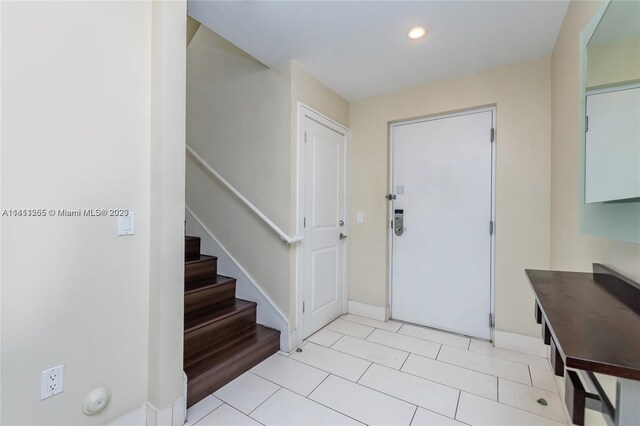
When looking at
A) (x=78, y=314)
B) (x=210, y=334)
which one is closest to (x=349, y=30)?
(x=78, y=314)

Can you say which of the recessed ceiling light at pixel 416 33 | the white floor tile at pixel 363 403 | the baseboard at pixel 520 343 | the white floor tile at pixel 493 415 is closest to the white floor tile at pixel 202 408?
the white floor tile at pixel 363 403

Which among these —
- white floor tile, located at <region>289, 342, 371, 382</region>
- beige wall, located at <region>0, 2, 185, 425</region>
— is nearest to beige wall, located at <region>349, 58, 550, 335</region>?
white floor tile, located at <region>289, 342, 371, 382</region>

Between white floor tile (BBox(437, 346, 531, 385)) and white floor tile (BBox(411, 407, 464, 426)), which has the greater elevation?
white floor tile (BBox(411, 407, 464, 426))

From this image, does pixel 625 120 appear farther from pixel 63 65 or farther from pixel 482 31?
pixel 63 65

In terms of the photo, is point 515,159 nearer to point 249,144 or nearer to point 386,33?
point 386,33

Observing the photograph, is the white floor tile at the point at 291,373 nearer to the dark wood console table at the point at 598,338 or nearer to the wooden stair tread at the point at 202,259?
the wooden stair tread at the point at 202,259

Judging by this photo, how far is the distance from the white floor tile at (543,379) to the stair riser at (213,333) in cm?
217

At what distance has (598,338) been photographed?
64cm

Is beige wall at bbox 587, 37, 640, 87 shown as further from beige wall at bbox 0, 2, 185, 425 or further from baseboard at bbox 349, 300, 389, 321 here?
baseboard at bbox 349, 300, 389, 321

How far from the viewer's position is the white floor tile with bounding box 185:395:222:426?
1.57 meters

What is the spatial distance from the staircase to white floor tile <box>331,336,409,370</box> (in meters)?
0.58

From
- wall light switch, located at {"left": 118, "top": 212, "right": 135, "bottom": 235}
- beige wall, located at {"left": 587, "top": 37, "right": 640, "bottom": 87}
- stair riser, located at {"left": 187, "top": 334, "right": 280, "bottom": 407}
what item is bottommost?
stair riser, located at {"left": 187, "top": 334, "right": 280, "bottom": 407}

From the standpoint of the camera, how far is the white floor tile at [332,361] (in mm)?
2037

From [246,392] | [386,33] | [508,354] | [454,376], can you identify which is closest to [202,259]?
[246,392]
